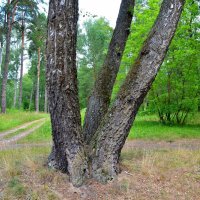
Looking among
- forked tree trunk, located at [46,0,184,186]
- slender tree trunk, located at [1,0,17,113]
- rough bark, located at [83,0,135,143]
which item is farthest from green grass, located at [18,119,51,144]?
slender tree trunk, located at [1,0,17,113]

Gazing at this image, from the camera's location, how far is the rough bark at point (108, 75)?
17.3 ft

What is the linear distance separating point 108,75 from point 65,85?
147cm

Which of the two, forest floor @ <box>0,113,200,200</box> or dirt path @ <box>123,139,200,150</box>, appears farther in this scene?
dirt path @ <box>123,139,200,150</box>

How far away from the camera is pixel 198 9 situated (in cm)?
1307

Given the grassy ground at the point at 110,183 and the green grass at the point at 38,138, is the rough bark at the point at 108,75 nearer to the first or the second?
the grassy ground at the point at 110,183

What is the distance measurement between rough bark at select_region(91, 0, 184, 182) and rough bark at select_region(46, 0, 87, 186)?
1.29 ft

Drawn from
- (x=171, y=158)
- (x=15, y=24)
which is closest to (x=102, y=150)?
(x=171, y=158)

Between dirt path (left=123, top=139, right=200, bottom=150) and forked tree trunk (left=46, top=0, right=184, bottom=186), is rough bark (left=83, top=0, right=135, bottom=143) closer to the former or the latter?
forked tree trunk (left=46, top=0, right=184, bottom=186)

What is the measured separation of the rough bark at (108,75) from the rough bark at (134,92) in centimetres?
80

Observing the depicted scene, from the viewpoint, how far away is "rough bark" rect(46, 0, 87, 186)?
4094 millimetres

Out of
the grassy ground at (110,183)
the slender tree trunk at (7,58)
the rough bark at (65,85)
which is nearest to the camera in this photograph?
the grassy ground at (110,183)

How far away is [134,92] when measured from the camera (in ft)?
14.5

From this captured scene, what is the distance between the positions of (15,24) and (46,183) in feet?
62.3

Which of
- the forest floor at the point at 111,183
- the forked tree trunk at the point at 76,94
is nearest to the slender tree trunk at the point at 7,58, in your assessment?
the forest floor at the point at 111,183
